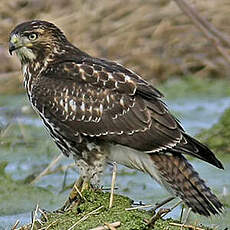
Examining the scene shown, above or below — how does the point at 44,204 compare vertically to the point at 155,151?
below

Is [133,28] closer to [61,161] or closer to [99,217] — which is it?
[61,161]

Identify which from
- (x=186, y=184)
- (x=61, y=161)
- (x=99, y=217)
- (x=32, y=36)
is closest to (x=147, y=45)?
(x=61, y=161)

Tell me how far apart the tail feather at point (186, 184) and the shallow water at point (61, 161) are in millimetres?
688

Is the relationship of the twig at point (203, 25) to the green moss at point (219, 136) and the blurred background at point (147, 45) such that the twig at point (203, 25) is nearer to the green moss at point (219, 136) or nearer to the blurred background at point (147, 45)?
the green moss at point (219, 136)

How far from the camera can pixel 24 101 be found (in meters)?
10.6

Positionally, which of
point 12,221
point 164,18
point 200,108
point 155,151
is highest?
point 155,151

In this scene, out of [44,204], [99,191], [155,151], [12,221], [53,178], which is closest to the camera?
[99,191]

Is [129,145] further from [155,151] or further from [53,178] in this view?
[53,178]

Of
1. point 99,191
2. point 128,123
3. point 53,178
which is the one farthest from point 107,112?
point 53,178

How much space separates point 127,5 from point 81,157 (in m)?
5.50

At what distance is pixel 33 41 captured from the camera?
6453 mm

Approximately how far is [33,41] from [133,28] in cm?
487

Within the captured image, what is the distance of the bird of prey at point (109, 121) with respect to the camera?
228 inches

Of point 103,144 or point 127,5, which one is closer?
point 103,144
